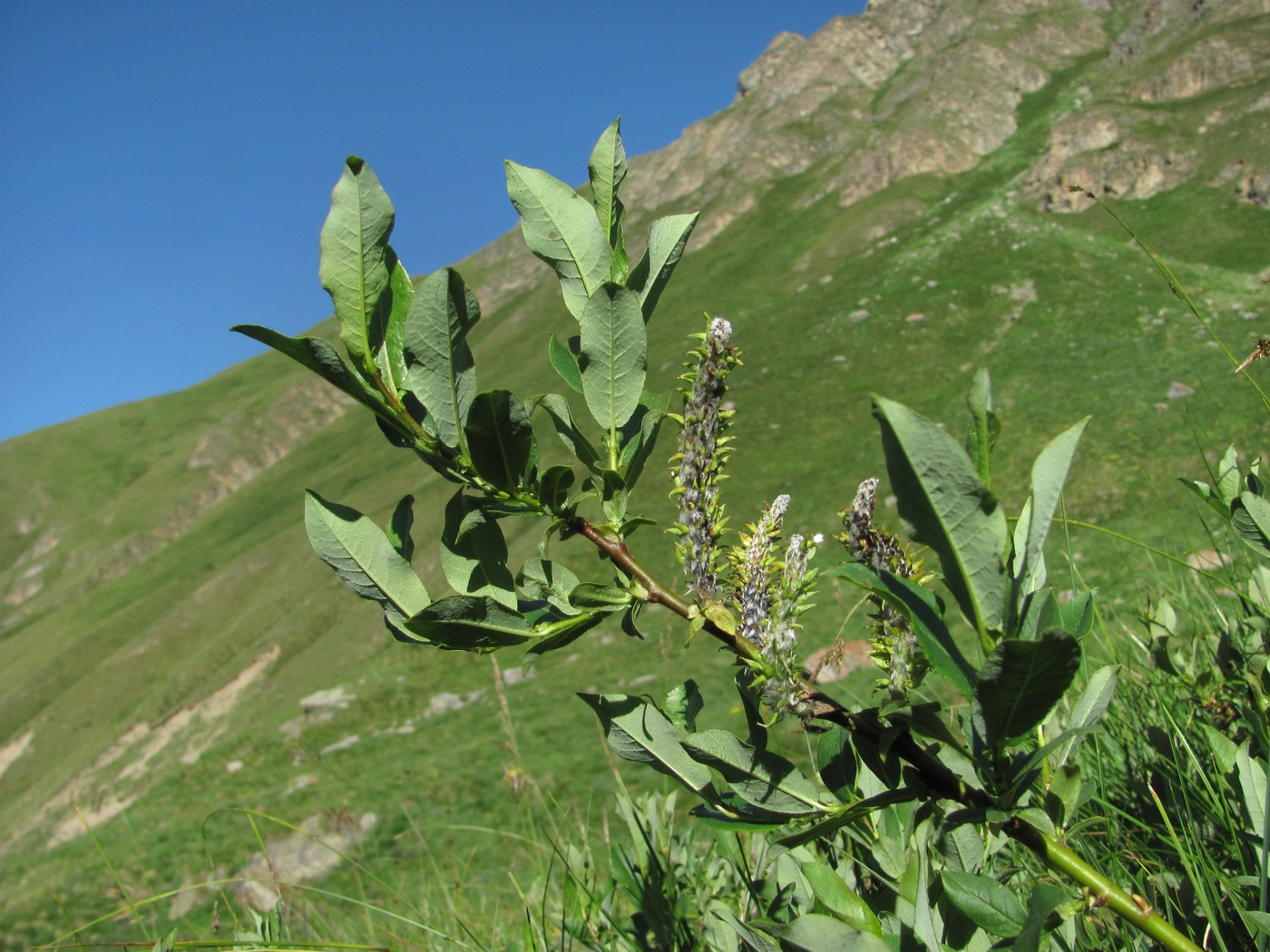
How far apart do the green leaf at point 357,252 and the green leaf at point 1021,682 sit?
81 centimetres

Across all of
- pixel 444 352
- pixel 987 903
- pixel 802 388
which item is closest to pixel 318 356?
pixel 444 352

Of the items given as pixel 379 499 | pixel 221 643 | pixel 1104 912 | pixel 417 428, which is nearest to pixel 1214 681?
pixel 1104 912

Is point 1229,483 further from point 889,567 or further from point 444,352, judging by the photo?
point 444,352

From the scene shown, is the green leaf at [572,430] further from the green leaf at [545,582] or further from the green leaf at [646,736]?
the green leaf at [646,736]

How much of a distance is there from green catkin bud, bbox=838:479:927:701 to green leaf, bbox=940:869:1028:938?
0.82 feet

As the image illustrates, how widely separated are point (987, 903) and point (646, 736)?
47 centimetres

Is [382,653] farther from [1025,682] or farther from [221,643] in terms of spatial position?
[1025,682]

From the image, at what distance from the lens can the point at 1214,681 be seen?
246 cm

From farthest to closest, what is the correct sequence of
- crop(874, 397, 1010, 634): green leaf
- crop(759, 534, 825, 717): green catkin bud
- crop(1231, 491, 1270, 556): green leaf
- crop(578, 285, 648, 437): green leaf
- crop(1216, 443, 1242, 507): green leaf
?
crop(1216, 443, 1242, 507): green leaf < crop(1231, 491, 1270, 556): green leaf < crop(578, 285, 648, 437): green leaf < crop(759, 534, 825, 717): green catkin bud < crop(874, 397, 1010, 634): green leaf

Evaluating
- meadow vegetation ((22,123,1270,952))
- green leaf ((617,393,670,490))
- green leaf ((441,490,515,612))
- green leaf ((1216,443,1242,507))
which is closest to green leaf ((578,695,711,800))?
meadow vegetation ((22,123,1270,952))

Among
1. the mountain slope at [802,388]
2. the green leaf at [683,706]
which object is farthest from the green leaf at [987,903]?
the mountain slope at [802,388]

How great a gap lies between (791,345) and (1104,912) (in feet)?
116

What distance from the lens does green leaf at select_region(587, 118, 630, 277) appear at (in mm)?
1161

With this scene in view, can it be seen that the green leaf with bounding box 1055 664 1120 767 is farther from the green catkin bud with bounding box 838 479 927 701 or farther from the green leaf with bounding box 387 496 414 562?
the green leaf with bounding box 387 496 414 562
